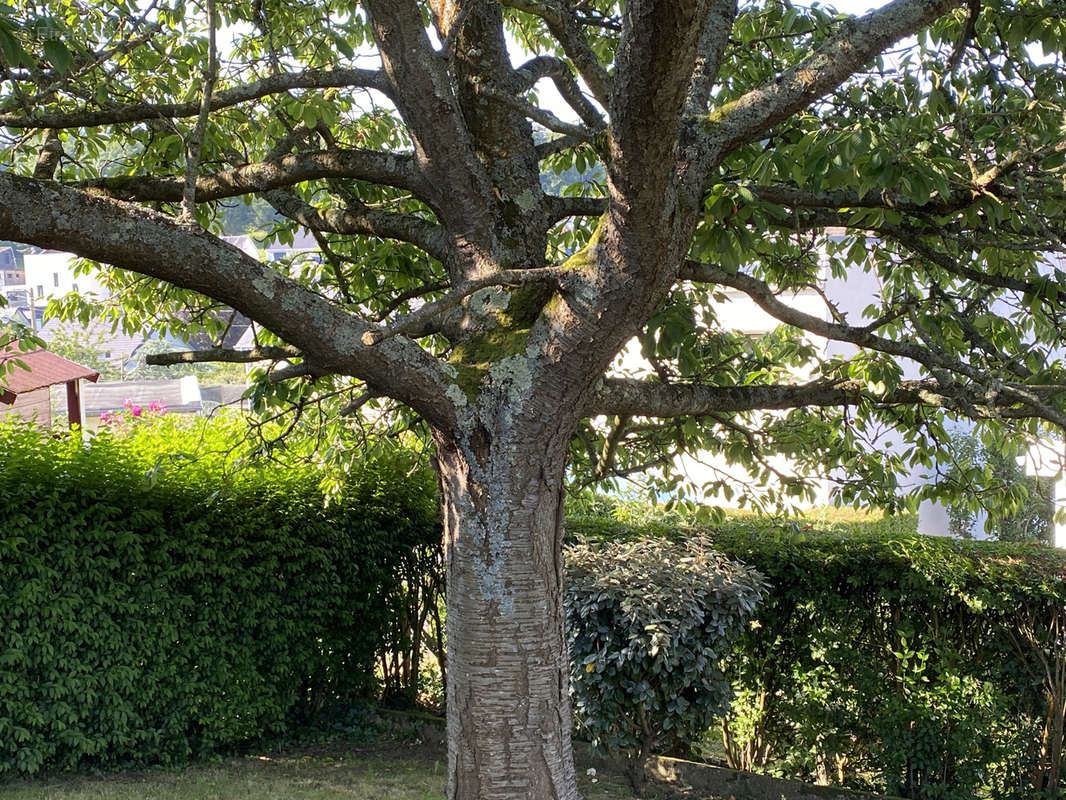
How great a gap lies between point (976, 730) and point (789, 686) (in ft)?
4.16

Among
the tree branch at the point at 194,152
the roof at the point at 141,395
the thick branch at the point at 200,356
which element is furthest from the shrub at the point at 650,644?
the roof at the point at 141,395

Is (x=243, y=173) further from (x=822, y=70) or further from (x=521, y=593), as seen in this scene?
(x=822, y=70)

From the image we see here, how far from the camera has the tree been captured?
3518 mm

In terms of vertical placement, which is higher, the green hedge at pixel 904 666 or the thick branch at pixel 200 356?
the thick branch at pixel 200 356

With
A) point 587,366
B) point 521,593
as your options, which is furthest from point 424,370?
point 521,593

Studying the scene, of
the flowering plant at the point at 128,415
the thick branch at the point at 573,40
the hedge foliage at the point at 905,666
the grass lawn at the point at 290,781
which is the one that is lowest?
the grass lawn at the point at 290,781

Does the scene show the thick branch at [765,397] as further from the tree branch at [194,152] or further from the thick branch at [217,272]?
the tree branch at [194,152]

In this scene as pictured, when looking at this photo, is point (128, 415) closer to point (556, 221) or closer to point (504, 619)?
point (556, 221)

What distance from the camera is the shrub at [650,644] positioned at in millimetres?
6625

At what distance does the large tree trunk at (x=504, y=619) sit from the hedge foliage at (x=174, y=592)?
2.79 meters

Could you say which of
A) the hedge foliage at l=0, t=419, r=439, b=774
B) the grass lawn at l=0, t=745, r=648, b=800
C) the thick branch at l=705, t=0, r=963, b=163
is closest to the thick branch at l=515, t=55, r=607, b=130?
the thick branch at l=705, t=0, r=963, b=163

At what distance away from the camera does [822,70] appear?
11.9 feet

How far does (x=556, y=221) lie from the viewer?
5.03 metres

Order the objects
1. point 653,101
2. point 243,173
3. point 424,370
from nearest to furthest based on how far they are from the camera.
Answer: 1. point 653,101
2. point 424,370
3. point 243,173
